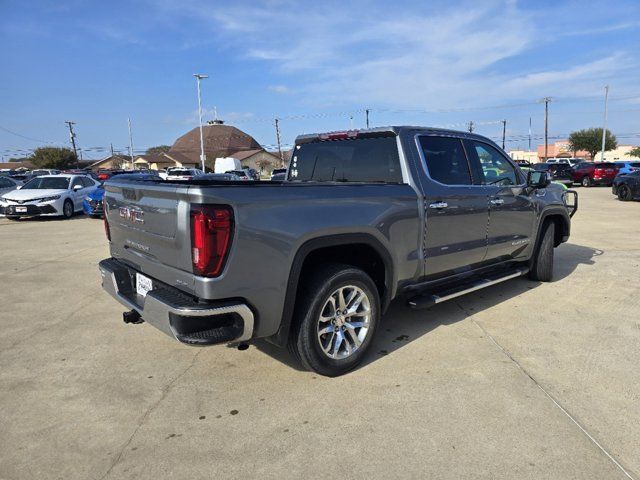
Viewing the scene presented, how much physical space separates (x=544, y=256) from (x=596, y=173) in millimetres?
25446

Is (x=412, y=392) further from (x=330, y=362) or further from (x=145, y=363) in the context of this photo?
(x=145, y=363)

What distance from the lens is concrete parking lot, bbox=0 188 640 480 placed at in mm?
2500

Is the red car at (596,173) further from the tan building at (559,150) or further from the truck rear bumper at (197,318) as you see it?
the tan building at (559,150)

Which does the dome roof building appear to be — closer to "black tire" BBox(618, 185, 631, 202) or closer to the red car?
the red car

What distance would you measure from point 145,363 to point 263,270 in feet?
5.23

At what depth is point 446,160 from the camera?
4383 mm

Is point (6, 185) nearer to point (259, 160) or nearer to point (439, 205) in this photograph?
point (439, 205)

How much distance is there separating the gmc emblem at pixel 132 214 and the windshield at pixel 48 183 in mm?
13732

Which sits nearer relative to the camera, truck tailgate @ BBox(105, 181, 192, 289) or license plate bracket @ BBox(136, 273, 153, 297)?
truck tailgate @ BBox(105, 181, 192, 289)

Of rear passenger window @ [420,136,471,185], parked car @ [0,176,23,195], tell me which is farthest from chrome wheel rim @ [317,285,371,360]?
parked car @ [0,176,23,195]

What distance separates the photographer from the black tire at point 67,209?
14.7 metres

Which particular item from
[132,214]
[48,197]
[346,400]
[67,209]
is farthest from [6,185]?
[346,400]

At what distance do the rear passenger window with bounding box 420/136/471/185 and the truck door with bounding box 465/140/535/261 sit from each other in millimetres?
162

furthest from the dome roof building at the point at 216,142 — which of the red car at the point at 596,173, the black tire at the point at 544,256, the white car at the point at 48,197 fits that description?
the black tire at the point at 544,256
